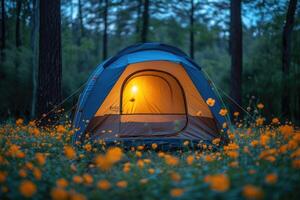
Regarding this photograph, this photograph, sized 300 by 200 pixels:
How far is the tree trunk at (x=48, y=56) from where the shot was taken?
22.3 ft

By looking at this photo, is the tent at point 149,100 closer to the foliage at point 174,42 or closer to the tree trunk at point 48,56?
the tree trunk at point 48,56

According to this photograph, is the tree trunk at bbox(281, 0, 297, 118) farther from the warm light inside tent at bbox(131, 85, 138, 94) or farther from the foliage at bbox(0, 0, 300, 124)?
the warm light inside tent at bbox(131, 85, 138, 94)

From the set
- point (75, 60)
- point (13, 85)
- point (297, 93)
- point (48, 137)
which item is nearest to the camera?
point (48, 137)

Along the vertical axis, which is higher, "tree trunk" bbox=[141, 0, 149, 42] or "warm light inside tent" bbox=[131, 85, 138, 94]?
"tree trunk" bbox=[141, 0, 149, 42]

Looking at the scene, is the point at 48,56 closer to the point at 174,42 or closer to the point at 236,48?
the point at 236,48

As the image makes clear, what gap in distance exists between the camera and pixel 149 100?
7176 mm

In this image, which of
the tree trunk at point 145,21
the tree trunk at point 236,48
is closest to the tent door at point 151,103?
the tree trunk at point 236,48

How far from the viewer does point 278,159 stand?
293cm

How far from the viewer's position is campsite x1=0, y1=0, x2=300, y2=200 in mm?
2533

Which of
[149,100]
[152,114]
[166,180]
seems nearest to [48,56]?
[149,100]

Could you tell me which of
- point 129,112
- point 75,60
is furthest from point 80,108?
point 75,60

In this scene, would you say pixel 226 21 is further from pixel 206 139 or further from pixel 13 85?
pixel 206 139

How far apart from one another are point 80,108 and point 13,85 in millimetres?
8088

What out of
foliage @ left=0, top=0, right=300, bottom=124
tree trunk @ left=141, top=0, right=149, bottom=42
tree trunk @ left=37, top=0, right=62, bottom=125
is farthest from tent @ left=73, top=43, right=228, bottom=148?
tree trunk @ left=141, top=0, right=149, bottom=42
